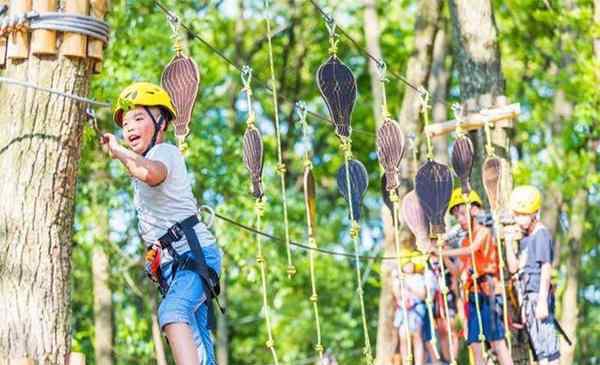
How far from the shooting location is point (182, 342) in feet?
17.1

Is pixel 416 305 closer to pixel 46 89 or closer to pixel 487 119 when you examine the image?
pixel 487 119

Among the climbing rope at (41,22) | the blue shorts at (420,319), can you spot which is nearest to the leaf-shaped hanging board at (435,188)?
the blue shorts at (420,319)

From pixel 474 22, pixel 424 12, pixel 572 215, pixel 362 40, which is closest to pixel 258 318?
pixel 362 40

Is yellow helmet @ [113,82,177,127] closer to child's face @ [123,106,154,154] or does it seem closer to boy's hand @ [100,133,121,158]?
child's face @ [123,106,154,154]

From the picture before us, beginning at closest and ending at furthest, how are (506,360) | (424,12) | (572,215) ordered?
(506,360), (424,12), (572,215)

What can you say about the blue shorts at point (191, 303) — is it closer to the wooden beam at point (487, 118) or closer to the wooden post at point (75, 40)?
the wooden post at point (75, 40)

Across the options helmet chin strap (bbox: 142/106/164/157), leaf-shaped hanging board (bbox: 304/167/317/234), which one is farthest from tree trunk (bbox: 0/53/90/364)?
leaf-shaped hanging board (bbox: 304/167/317/234)

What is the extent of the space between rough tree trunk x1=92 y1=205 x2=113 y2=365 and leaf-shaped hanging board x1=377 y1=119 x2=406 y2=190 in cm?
747

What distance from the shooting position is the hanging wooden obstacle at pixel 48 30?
5.11 m

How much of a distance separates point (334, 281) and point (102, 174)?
8.95 meters

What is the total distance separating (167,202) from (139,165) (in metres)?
0.36

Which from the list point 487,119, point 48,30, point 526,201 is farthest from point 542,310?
→ point 48,30

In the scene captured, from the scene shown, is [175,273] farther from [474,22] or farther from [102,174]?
[102,174]

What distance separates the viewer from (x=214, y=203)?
592 inches
